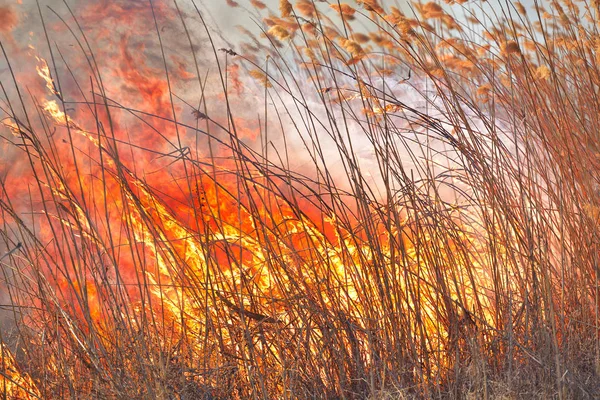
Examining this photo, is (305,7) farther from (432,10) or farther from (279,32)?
(432,10)

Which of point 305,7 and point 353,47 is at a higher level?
point 305,7

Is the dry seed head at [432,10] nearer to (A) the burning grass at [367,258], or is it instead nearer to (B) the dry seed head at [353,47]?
(A) the burning grass at [367,258]

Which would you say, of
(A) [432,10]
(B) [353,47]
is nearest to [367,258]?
(B) [353,47]

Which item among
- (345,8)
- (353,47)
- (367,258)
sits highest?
(345,8)

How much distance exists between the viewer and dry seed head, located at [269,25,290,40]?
1.36 meters

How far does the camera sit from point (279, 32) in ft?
4.53

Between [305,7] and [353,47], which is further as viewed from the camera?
[305,7]

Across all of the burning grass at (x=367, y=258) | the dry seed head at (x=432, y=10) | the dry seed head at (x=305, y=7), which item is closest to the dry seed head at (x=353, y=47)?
A: the burning grass at (x=367, y=258)

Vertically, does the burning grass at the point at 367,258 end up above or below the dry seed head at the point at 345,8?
below

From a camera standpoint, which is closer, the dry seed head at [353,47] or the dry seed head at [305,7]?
the dry seed head at [353,47]

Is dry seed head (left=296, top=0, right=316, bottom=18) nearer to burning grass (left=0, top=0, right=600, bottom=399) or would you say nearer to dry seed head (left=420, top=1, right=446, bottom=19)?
burning grass (left=0, top=0, right=600, bottom=399)

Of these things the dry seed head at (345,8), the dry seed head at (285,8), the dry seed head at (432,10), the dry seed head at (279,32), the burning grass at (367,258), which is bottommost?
the burning grass at (367,258)

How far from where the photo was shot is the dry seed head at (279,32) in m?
1.36

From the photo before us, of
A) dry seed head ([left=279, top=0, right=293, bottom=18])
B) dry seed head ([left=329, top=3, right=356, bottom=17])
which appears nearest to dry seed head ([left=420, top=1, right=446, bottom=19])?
dry seed head ([left=329, top=3, right=356, bottom=17])
